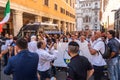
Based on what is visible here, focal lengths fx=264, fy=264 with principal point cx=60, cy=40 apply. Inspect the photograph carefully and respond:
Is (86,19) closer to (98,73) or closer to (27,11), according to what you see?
(27,11)

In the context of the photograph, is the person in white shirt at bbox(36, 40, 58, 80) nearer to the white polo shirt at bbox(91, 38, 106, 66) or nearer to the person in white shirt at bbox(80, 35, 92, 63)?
the white polo shirt at bbox(91, 38, 106, 66)

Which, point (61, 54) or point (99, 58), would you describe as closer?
point (99, 58)

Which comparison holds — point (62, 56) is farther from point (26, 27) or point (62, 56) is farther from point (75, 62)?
point (26, 27)

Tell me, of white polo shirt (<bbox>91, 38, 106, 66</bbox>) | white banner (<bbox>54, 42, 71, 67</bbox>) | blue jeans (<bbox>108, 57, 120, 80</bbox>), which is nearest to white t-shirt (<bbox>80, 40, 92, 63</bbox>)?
white banner (<bbox>54, 42, 71, 67</bbox>)

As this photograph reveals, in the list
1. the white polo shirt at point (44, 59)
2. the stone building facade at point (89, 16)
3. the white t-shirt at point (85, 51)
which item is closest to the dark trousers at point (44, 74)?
the white polo shirt at point (44, 59)

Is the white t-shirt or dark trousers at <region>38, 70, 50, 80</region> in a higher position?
the white t-shirt

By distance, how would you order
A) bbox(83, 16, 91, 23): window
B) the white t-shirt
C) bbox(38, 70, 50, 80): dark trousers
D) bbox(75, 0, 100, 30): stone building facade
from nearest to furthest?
bbox(38, 70, 50, 80): dark trousers < the white t-shirt < bbox(75, 0, 100, 30): stone building facade < bbox(83, 16, 91, 23): window

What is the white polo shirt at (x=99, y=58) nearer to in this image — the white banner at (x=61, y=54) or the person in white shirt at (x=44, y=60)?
the person in white shirt at (x=44, y=60)

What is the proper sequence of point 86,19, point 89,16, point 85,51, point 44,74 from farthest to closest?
point 86,19
point 89,16
point 85,51
point 44,74

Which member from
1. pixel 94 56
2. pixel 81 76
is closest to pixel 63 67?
pixel 94 56

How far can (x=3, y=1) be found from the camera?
20.8 m

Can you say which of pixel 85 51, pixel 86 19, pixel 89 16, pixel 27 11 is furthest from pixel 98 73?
pixel 86 19

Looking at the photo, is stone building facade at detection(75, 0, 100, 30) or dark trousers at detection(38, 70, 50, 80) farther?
stone building facade at detection(75, 0, 100, 30)

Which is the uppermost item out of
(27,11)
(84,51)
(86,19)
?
(86,19)
